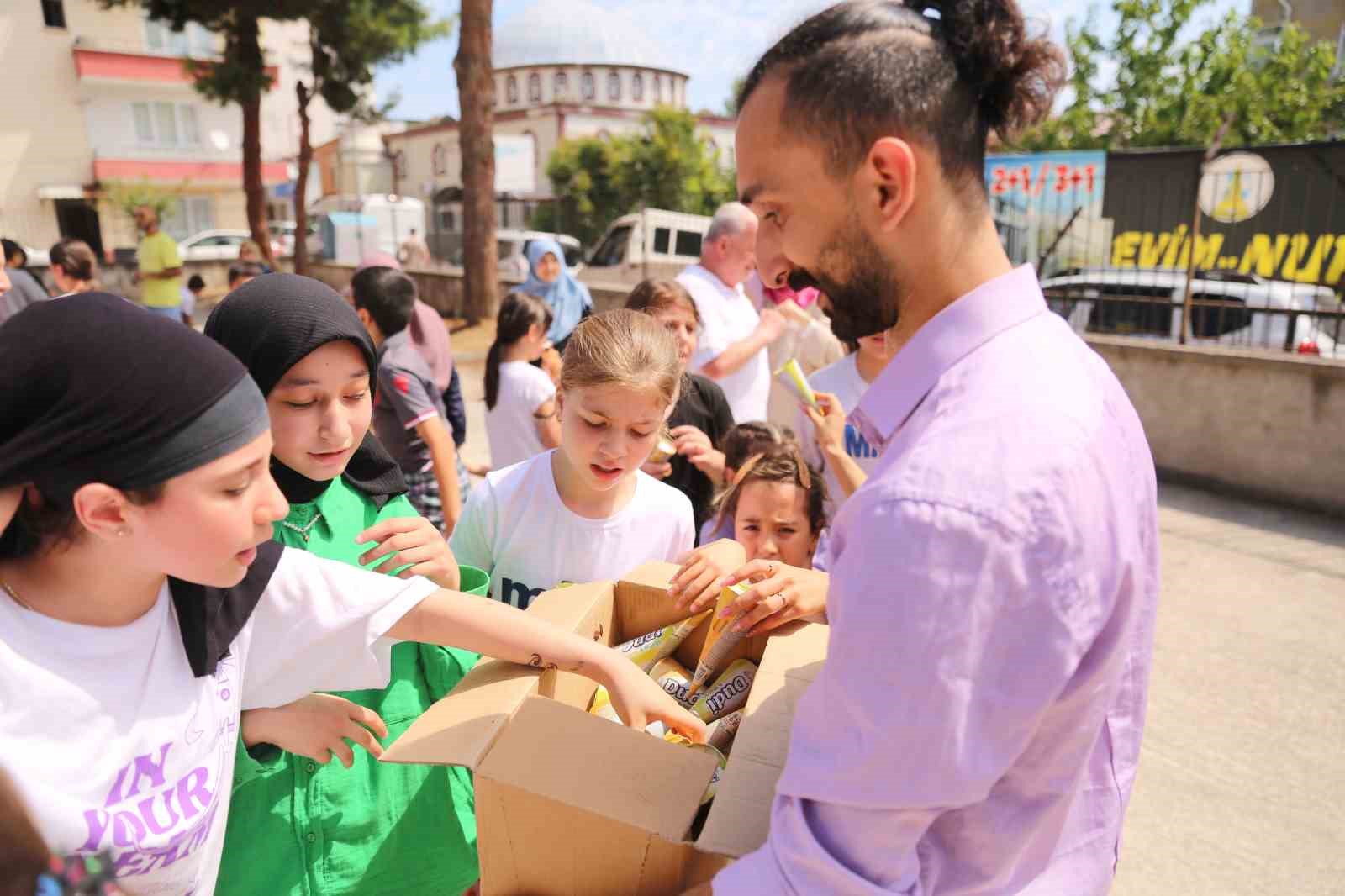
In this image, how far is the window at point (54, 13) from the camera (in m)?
28.2

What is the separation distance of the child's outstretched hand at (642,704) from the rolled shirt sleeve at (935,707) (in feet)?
1.48

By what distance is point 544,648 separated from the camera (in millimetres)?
1415

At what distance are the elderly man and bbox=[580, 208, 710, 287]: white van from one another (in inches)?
561

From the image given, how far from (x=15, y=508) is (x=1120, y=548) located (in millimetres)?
1255

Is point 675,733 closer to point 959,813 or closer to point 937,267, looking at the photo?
point 959,813

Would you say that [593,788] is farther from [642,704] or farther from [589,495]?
[589,495]

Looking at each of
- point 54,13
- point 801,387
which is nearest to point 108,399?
point 801,387

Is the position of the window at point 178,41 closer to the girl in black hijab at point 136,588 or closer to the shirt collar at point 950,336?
the girl in black hijab at point 136,588

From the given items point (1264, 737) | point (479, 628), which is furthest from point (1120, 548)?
point (1264, 737)

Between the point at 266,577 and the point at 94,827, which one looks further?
the point at 266,577

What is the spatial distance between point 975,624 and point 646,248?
15.2 metres

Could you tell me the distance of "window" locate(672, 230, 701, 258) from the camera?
1658 centimetres

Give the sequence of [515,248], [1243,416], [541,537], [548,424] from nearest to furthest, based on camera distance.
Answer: [541,537], [548,424], [1243,416], [515,248]

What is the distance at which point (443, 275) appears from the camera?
15.2 meters
